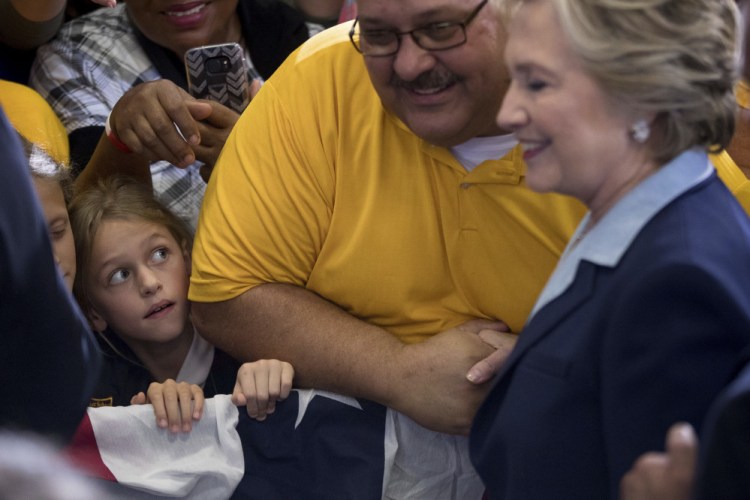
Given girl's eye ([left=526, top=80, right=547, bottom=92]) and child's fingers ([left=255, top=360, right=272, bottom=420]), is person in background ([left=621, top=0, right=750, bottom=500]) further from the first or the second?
child's fingers ([left=255, top=360, right=272, bottom=420])

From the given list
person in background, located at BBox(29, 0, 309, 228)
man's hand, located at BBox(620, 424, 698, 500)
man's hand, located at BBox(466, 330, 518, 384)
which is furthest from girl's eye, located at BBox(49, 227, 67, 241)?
man's hand, located at BBox(620, 424, 698, 500)

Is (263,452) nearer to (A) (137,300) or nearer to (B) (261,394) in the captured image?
(B) (261,394)

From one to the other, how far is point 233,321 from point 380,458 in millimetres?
370

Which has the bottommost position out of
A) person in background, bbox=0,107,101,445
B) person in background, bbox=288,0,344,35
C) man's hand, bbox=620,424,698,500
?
person in background, bbox=288,0,344,35

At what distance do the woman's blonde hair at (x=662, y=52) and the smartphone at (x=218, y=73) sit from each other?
1.21 metres

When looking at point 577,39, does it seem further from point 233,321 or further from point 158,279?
point 158,279

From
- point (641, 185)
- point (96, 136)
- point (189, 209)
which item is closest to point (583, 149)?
point (641, 185)

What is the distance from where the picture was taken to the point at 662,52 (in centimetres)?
115

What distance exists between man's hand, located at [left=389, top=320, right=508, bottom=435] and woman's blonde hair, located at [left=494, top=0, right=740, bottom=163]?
62cm

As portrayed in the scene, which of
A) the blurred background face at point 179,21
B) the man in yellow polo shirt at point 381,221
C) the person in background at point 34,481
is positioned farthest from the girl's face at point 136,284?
the person in background at point 34,481

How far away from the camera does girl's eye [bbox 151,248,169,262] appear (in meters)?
2.09

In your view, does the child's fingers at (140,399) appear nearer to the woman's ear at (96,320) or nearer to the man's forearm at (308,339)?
the man's forearm at (308,339)

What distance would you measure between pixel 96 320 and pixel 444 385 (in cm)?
74

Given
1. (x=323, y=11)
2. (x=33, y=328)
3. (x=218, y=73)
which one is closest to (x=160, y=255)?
(x=218, y=73)
